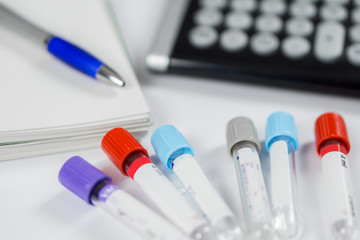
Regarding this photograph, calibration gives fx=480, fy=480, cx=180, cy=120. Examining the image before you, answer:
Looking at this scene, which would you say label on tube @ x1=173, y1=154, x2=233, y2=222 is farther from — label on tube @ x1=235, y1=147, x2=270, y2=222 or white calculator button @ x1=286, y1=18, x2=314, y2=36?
white calculator button @ x1=286, y1=18, x2=314, y2=36

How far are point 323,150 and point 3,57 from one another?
1.00ft

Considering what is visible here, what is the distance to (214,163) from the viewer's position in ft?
1.23

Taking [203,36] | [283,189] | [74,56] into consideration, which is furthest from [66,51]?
[283,189]

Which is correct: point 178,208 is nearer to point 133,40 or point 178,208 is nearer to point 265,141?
point 265,141

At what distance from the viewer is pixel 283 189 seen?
1.07 ft

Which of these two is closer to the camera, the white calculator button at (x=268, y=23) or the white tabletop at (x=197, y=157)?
the white tabletop at (x=197, y=157)

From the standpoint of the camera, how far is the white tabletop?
0.33 m

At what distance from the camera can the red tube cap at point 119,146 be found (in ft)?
1.16

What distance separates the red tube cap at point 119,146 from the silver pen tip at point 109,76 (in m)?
0.06

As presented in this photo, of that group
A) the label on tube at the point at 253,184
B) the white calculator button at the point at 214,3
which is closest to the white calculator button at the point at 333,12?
the white calculator button at the point at 214,3

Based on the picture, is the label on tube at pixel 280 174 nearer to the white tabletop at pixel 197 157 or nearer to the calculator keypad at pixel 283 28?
the white tabletop at pixel 197 157

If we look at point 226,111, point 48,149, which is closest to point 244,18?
point 226,111

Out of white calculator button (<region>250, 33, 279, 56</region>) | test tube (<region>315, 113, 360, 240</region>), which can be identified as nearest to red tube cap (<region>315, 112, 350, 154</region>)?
test tube (<region>315, 113, 360, 240</region>)

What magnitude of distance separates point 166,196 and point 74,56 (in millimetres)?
187
